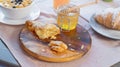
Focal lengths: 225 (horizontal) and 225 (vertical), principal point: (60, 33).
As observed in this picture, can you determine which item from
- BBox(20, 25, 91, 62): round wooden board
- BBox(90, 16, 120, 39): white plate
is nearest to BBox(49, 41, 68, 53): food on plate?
BBox(20, 25, 91, 62): round wooden board

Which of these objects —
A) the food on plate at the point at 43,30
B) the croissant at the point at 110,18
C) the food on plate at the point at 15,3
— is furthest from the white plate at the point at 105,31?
the food on plate at the point at 15,3

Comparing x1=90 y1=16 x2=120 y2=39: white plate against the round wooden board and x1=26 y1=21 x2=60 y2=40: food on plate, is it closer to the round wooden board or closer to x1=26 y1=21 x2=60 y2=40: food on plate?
the round wooden board

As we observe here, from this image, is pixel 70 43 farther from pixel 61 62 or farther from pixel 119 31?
pixel 119 31

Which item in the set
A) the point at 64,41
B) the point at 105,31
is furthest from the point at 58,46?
the point at 105,31

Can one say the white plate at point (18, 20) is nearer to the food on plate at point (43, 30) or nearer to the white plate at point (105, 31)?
the food on plate at point (43, 30)

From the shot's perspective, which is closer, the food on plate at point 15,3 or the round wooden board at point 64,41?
the round wooden board at point 64,41
